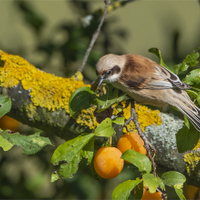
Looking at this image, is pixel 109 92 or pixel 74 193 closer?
pixel 109 92

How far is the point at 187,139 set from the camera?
1.48 m

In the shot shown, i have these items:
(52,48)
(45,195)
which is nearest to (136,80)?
(52,48)

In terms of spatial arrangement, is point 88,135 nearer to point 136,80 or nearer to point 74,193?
point 136,80

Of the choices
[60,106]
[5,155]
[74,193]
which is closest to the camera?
[60,106]

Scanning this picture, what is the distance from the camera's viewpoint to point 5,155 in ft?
9.24

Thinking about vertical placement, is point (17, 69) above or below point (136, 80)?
below

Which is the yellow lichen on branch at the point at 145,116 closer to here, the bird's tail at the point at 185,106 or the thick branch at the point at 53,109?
the thick branch at the point at 53,109

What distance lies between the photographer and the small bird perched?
192 centimetres

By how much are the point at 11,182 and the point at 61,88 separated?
4.41 ft

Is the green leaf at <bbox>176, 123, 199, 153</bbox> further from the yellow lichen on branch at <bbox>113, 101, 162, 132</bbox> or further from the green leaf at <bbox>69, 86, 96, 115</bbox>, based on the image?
the green leaf at <bbox>69, 86, 96, 115</bbox>

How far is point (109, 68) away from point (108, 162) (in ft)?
2.87

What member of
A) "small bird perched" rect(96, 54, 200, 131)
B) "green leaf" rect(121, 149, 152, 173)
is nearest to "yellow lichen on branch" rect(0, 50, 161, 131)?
"small bird perched" rect(96, 54, 200, 131)

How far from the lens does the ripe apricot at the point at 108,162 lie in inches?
51.2

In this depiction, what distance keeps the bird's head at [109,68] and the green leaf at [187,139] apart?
65cm
